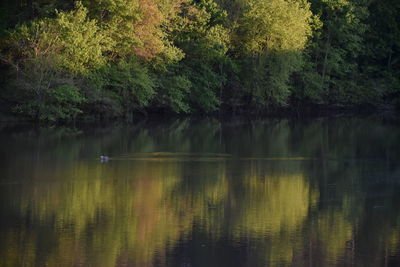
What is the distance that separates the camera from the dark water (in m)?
14.7

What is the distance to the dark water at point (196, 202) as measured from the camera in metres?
14.7

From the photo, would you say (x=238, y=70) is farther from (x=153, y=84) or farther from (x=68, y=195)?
(x=68, y=195)

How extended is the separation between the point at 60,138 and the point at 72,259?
70.8 ft

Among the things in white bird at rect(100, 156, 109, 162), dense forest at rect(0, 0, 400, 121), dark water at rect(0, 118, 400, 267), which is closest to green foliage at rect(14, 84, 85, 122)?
dense forest at rect(0, 0, 400, 121)

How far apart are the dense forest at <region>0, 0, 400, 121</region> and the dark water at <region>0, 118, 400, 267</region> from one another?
7.29 meters

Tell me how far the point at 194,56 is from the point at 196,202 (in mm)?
34197

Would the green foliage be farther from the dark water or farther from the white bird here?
the white bird

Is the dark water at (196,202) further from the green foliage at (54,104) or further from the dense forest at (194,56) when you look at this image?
the dense forest at (194,56)

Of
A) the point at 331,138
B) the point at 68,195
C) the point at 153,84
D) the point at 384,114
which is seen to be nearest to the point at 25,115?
the point at 153,84

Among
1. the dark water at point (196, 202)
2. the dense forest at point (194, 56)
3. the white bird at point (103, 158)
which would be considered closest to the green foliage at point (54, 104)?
the dense forest at point (194, 56)

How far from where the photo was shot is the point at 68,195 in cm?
2027

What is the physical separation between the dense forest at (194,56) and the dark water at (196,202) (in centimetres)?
729

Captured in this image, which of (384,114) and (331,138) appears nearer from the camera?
(331,138)

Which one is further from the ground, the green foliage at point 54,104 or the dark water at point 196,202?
the green foliage at point 54,104
